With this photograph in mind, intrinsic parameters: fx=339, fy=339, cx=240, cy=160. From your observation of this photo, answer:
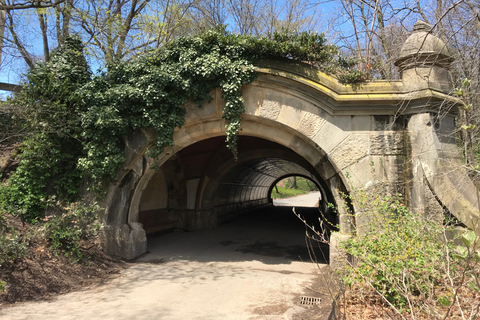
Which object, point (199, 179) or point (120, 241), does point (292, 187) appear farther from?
point (120, 241)

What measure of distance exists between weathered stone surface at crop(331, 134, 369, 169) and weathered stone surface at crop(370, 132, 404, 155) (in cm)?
13

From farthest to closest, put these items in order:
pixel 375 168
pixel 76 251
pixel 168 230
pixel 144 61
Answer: pixel 168 230 < pixel 144 61 < pixel 76 251 < pixel 375 168

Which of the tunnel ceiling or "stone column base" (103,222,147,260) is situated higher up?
the tunnel ceiling

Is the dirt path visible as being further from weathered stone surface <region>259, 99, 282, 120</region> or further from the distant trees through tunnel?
the distant trees through tunnel

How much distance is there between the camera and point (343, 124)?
598 centimetres

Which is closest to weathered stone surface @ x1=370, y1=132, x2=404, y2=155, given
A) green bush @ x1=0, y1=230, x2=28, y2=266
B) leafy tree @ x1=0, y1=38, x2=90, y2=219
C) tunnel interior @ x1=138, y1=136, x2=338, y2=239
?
tunnel interior @ x1=138, y1=136, x2=338, y2=239

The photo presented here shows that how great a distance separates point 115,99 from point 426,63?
222 inches

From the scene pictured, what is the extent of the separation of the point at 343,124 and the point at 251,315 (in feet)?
11.5

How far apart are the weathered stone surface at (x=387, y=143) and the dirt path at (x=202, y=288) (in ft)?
7.43

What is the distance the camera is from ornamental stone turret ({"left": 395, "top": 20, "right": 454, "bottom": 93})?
5.51 m

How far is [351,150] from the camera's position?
591cm

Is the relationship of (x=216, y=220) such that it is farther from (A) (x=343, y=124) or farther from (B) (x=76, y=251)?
(A) (x=343, y=124)

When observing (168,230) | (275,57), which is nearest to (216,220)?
(168,230)

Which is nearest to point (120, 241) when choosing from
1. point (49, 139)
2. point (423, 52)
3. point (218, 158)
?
point (49, 139)
